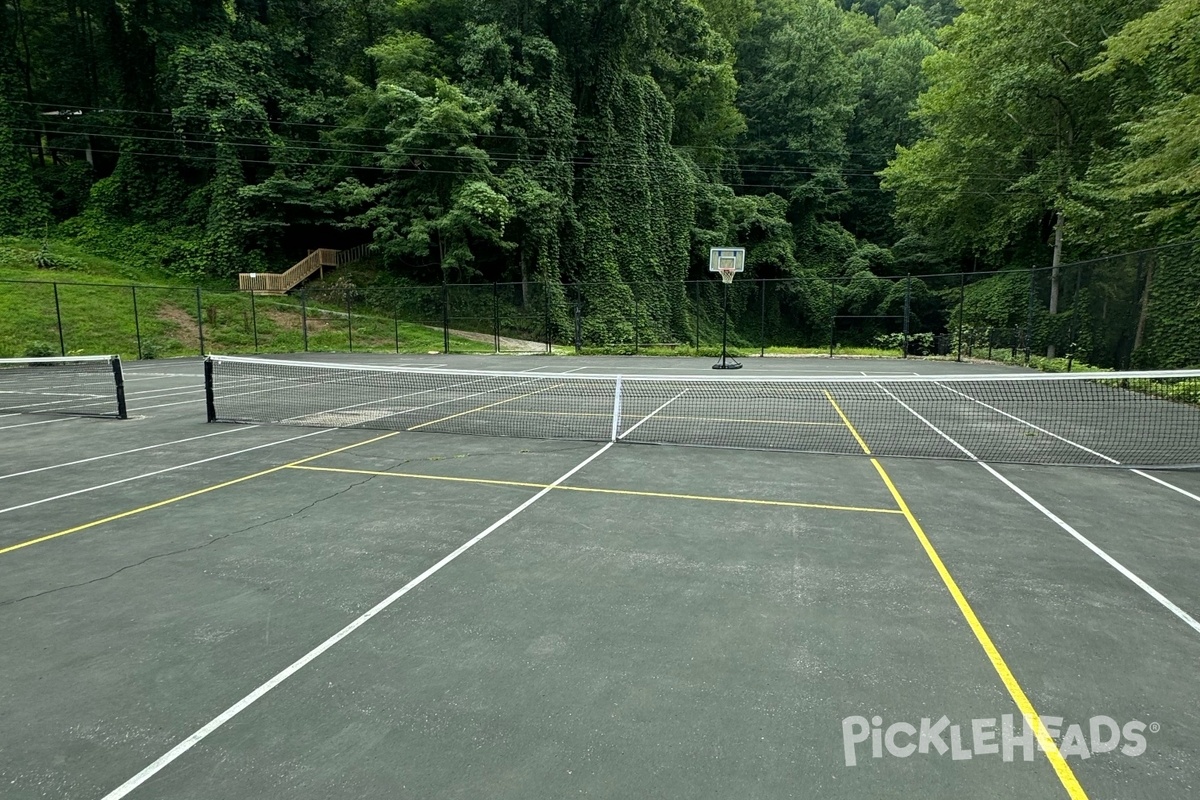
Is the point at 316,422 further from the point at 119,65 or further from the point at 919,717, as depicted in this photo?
the point at 119,65

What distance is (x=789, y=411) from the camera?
13.9 m

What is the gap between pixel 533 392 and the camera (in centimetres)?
1666

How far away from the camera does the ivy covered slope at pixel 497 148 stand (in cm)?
2908

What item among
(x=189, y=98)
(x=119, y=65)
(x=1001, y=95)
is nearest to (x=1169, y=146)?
(x=1001, y=95)

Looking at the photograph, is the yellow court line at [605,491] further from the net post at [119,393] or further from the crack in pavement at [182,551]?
the net post at [119,393]

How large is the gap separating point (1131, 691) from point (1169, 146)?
17842 mm

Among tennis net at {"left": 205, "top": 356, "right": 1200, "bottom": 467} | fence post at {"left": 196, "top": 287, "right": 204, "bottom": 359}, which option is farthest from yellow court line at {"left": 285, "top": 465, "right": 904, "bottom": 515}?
fence post at {"left": 196, "top": 287, "right": 204, "bottom": 359}

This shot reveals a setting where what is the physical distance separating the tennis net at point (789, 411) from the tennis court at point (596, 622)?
83 cm

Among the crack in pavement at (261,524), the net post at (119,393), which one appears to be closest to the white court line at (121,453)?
the net post at (119,393)

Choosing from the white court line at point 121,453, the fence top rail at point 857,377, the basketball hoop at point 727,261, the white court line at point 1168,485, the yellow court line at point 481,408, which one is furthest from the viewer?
the basketball hoop at point 727,261

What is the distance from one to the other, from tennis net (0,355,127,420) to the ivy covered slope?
13.1 meters

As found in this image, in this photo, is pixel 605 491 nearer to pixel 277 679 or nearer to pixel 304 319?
pixel 277 679

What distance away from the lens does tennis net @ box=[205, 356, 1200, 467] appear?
1005 centimetres

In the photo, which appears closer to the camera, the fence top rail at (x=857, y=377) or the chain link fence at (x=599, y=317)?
the fence top rail at (x=857, y=377)
